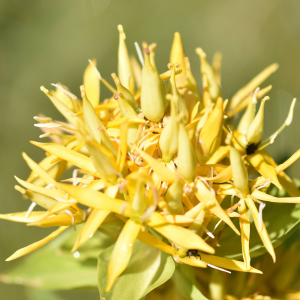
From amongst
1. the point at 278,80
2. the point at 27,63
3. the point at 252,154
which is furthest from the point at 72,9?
the point at 252,154

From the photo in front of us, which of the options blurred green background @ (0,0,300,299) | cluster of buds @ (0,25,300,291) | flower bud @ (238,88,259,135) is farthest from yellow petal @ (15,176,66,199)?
blurred green background @ (0,0,300,299)

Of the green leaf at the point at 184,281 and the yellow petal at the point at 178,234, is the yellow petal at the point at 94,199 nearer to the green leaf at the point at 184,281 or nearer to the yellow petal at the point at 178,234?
the yellow petal at the point at 178,234

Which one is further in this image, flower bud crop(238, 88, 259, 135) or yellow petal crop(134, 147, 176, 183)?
flower bud crop(238, 88, 259, 135)

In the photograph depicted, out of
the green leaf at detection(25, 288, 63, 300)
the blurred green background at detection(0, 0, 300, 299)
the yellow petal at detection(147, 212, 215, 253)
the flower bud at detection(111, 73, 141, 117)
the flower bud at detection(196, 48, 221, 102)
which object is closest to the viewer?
the yellow petal at detection(147, 212, 215, 253)

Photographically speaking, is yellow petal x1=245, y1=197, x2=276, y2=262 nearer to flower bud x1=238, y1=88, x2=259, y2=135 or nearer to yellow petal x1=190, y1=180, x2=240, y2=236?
yellow petal x1=190, y1=180, x2=240, y2=236

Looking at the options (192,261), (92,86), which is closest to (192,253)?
(192,261)

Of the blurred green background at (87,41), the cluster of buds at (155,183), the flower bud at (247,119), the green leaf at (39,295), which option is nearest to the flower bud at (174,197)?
the cluster of buds at (155,183)

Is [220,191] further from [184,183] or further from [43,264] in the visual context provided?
[43,264]
